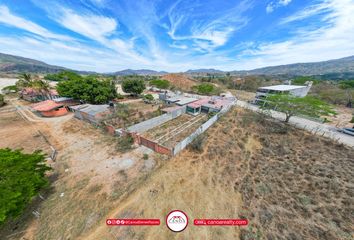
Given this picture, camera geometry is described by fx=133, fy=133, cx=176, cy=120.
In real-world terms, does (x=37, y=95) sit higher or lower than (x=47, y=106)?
higher

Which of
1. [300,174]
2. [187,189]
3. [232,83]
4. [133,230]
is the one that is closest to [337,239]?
[300,174]

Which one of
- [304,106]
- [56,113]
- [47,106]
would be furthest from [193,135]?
[47,106]

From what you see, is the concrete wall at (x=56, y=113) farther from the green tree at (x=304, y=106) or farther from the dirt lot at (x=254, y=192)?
the green tree at (x=304, y=106)

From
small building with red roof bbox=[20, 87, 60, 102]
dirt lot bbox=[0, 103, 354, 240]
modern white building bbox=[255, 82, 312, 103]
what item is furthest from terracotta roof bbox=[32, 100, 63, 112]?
modern white building bbox=[255, 82, 312, 103]

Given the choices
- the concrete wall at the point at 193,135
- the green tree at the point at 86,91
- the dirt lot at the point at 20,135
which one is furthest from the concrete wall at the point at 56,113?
the concrete wall at the point at 193,135

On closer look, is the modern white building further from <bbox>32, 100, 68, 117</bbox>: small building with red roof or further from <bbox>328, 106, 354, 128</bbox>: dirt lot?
<bbox>32, 100, 68, 117</bbox>: small building with red roof

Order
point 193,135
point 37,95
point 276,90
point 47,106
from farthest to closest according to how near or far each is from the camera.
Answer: point 37,95, point 276,90, point 47,106, point 193,135

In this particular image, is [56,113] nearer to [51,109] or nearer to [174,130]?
[51,109]
